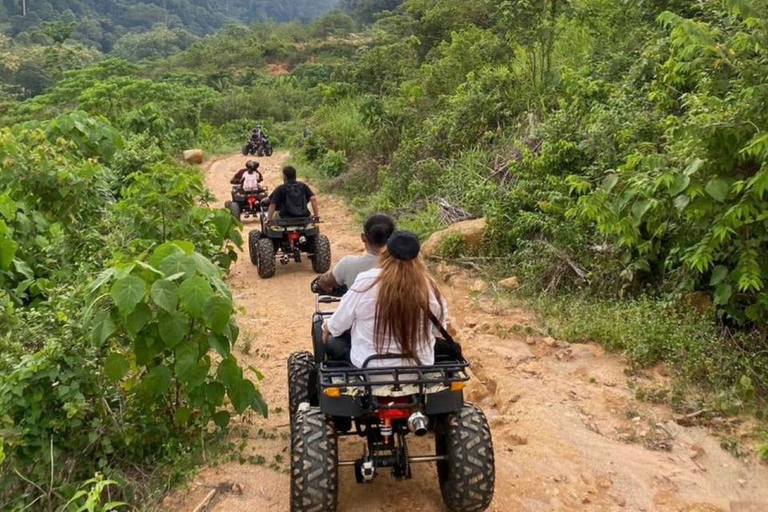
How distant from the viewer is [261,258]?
8.84 meters

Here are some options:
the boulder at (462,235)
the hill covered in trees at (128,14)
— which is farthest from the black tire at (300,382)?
the hill covered in trees at (128,14)

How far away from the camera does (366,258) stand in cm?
443

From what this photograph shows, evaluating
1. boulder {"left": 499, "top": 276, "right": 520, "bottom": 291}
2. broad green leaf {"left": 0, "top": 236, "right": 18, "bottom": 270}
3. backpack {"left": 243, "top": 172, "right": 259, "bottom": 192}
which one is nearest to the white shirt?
broad green leaf {"left": 0, "top": 236, "right": 18, "bottom": 270}

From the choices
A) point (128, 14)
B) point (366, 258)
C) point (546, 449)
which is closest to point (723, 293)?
point (546, 449)

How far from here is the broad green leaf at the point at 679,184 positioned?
500 cm

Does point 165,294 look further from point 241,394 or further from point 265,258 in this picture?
point 265,258

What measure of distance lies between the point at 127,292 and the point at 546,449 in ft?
9.15

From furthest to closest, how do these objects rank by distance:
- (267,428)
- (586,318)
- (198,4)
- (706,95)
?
(198,4), (586,318), (706,95), (267,428)

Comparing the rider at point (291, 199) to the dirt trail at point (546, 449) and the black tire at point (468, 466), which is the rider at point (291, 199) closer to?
the dirt trail at point (546, 449)

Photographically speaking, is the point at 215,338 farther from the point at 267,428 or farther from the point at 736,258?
the point at 736,258

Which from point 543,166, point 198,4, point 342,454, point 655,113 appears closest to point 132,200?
point 342,454

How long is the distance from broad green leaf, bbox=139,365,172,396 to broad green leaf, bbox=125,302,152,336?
1.14 ft

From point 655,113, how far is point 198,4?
11244cm

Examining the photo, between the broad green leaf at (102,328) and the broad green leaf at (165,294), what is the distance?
28cm
